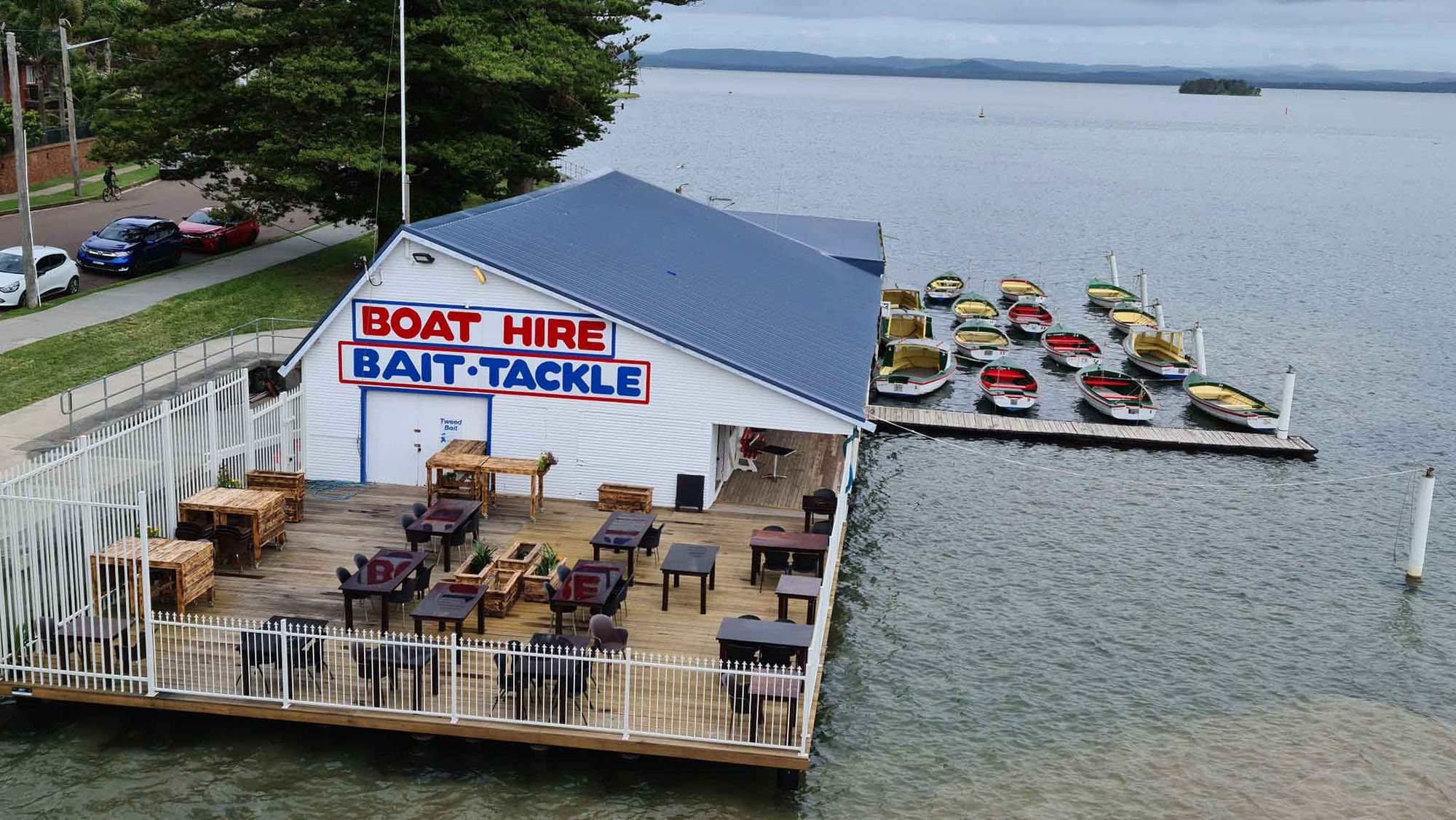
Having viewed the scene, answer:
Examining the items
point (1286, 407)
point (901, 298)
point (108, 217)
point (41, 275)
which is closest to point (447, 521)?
point (41, 275)

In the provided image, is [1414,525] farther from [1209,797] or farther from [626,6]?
[626,6]

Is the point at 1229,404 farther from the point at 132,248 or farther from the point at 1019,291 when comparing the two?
the point at 132,248

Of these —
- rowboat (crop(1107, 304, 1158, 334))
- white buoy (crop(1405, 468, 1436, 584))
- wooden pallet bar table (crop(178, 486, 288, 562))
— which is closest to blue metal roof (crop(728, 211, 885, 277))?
rowboat (crop(1107, 304, 1158, 334))

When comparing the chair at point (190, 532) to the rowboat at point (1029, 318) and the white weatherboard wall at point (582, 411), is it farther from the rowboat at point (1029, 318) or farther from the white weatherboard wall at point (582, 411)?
the rowboat at point (1029, 318)

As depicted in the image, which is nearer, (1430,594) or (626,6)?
(1430,594)

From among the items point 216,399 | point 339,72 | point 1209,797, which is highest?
point 339,72

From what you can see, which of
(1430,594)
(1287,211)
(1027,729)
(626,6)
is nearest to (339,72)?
(626,6)

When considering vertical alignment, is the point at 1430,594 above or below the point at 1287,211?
below
